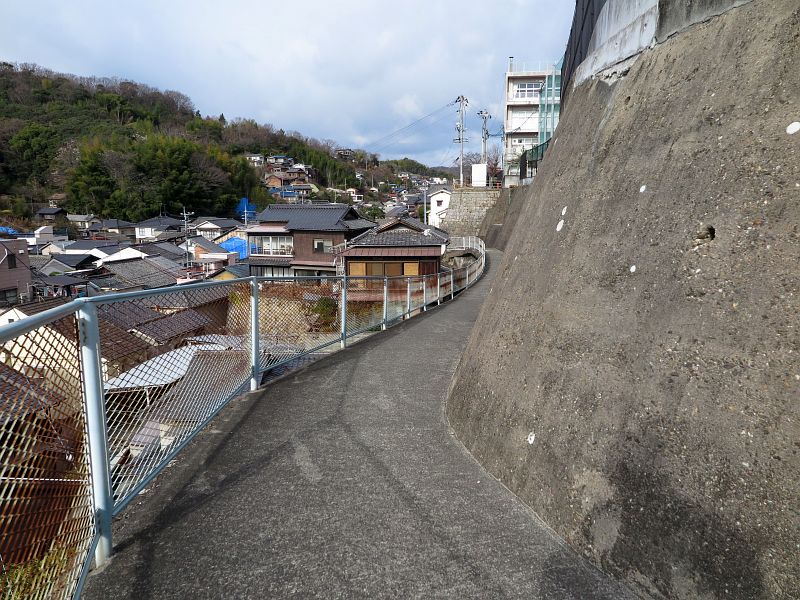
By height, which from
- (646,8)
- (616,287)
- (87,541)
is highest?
(646,8)

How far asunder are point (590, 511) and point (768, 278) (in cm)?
127

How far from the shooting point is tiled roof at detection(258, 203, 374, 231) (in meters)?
29.6

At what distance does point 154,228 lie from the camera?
163ft

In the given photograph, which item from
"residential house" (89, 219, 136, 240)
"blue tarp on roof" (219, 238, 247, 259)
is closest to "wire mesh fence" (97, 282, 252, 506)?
"blue tarp on roof" (219, 238, 247, 259)

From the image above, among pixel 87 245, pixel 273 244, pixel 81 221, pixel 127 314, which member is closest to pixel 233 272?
pixel 273 244

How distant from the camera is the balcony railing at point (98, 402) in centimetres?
151

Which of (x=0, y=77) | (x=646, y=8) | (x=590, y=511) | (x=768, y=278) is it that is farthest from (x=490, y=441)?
(x=0, y=77)

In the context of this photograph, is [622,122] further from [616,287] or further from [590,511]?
[590,511]

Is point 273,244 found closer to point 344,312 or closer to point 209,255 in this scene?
point 209,255

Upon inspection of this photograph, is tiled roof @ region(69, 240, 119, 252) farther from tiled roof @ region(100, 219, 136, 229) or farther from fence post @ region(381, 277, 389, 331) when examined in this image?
fence post @ region(381, 277, 389, 331)

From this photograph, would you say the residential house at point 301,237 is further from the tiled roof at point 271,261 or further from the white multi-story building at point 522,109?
the white multi-story building at point 522,109

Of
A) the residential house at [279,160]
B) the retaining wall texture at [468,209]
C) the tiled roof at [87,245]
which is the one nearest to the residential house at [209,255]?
the tiled roof at [87,245]

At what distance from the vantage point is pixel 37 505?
1580 millimetres

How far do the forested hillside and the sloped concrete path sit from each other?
60.7 metres
